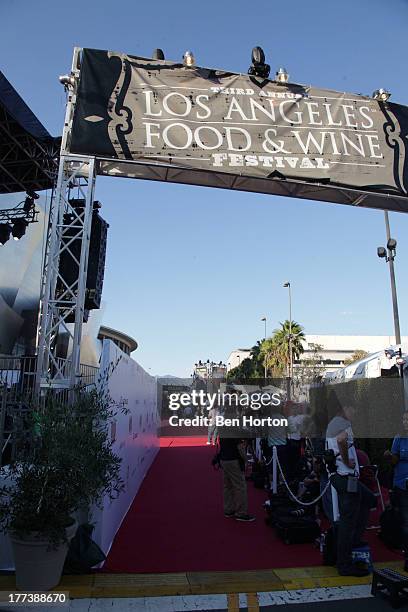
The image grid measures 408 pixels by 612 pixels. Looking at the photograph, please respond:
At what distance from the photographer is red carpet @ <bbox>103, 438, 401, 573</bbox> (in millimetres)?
4816

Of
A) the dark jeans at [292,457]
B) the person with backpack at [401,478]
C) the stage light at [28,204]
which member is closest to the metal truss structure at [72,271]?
the person with backpack at [401,478]

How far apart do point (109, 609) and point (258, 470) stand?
262 inches

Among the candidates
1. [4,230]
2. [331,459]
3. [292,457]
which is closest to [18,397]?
[331,459]

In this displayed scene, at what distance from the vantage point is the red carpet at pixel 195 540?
15.8ft

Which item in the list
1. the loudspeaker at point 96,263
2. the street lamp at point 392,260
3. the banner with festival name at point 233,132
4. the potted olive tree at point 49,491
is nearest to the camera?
the potted olive tree at point 49,491

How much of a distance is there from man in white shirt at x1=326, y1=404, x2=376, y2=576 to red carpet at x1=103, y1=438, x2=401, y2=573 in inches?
19.5

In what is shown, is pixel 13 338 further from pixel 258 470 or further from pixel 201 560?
pixel 201 560

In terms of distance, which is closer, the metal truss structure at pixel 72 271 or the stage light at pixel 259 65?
the metal truss structure at pixel 72 271

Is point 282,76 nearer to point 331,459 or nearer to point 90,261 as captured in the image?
point 90,261

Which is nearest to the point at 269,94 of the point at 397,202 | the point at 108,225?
the point at 397,202

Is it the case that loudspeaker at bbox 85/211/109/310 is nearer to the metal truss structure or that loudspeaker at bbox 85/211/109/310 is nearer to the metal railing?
the metal truss structure

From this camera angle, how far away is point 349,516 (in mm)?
4434

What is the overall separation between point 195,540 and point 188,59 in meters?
6.55

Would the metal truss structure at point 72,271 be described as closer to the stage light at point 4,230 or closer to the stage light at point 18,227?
the stage light at point 18,227
